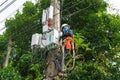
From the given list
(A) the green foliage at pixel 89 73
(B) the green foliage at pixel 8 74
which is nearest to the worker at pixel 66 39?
(A) the green foliage at pixel 89 73

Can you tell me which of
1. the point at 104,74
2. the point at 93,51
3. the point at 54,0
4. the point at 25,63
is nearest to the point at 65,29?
the point at 54,0

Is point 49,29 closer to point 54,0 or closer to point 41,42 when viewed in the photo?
point 41,42

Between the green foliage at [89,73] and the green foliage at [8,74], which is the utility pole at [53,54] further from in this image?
the green foliage at [8,74]

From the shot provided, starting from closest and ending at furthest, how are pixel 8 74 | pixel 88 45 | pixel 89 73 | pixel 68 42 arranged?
1. pixel 68 42
2. pixel 89 73
3. pixel 8 74
4. pixel 88 45

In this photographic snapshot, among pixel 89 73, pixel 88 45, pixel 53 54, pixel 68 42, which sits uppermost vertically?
pixel 88 45

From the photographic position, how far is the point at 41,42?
8.53m

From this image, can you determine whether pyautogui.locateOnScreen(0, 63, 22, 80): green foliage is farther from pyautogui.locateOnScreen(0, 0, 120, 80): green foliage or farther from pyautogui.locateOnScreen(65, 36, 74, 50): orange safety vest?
pyautogui.locateOnScreen(65, 36, 74, 50): orange safety vest

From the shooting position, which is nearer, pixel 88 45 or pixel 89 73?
pixel 89 73

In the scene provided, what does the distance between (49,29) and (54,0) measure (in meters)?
1.25

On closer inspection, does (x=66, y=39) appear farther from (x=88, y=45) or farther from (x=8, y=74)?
(x=8, y=74)

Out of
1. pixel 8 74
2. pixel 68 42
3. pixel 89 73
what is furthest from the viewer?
pixel 8 74

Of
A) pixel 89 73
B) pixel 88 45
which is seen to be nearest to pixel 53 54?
pixel 89 73

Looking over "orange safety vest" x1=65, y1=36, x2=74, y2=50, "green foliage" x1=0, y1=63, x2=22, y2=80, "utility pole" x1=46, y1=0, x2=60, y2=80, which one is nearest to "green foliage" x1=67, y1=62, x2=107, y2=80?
"green foliage" x1=0, y1=63, x2=22, y2=80

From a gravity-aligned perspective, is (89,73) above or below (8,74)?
below
